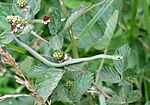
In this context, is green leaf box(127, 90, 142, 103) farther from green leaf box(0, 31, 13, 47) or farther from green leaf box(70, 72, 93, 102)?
green leaf box(0, 31, 13, 47)

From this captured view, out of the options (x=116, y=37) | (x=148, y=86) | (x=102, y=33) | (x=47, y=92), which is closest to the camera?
(x=47, y=92)

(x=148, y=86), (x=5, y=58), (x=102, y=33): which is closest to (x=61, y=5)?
(x=5, y=58)

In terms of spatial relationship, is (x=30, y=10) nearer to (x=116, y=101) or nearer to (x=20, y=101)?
(x=116, y=101)

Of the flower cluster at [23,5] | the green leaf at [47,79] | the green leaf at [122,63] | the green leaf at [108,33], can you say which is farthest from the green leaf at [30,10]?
the green leaf at [108,33]

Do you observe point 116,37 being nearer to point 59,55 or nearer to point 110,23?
point 110,23

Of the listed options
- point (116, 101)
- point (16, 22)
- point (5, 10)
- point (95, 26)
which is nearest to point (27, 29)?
point (16, 22)

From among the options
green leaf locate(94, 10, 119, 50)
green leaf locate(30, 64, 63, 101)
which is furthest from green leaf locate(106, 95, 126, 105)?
green leaf locate(94, 10, 119, 50)

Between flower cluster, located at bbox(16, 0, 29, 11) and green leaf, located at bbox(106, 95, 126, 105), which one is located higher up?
Result: flower cluster, located at bbox(16, 0, 29, 11)
